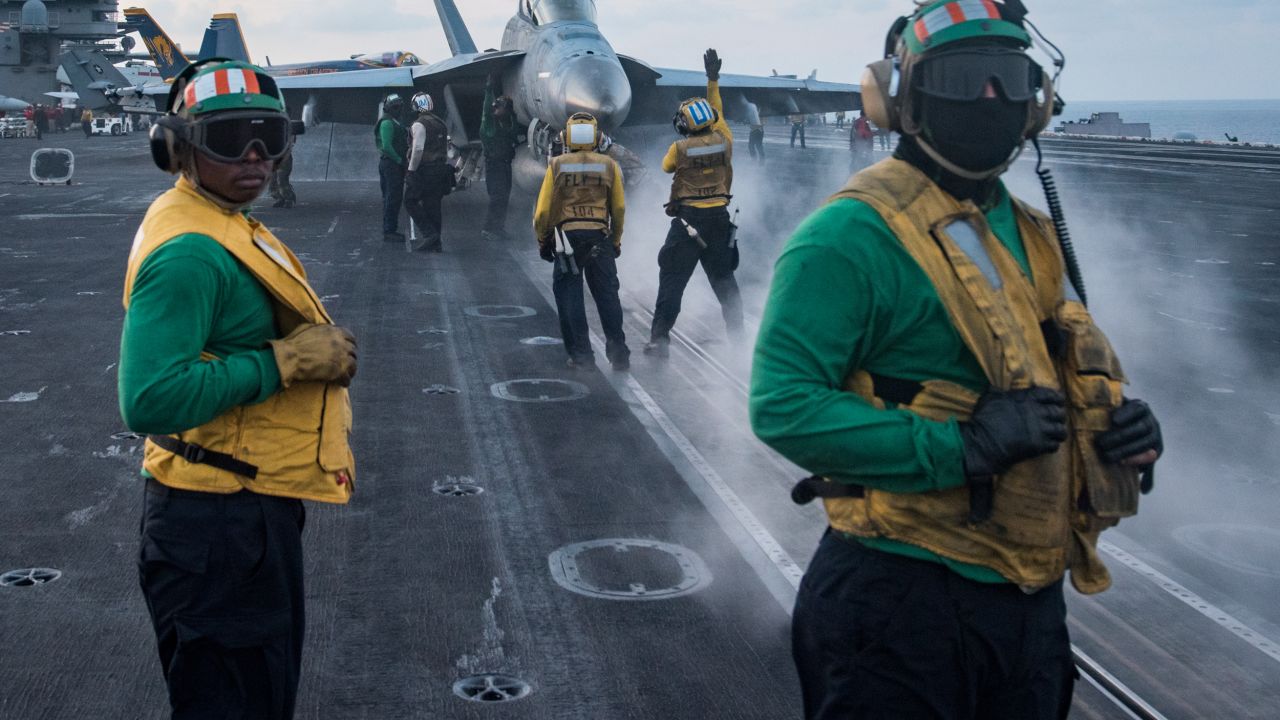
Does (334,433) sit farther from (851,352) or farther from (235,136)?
(851,352)

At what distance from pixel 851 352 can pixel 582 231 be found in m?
7.65

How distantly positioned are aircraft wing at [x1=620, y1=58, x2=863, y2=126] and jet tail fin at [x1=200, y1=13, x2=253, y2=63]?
1900 cm

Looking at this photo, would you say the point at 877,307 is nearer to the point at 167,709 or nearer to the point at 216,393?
the point at 216,393

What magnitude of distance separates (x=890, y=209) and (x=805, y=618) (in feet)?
2.84

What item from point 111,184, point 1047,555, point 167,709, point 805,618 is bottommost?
point 111,184

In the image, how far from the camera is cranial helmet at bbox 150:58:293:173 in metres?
2.91

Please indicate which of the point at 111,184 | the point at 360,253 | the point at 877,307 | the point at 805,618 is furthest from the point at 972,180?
the point at 111,184

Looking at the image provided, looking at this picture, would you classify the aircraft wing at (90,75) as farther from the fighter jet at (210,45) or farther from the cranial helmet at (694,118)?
the cranial helmet at (694,118)

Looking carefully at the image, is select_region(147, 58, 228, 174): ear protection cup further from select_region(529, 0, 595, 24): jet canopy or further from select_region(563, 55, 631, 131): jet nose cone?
select_region(529, 0, 595, 24): jet canopy

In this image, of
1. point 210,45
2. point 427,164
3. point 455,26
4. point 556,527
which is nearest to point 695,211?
point 556,527

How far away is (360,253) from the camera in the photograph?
1720 centimetres

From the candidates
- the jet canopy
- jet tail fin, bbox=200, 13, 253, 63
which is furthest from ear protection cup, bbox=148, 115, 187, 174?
jet tail fin, bbox=200, 13, 253, 63

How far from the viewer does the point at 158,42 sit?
44.2m

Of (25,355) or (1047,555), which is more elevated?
(1047,555)
